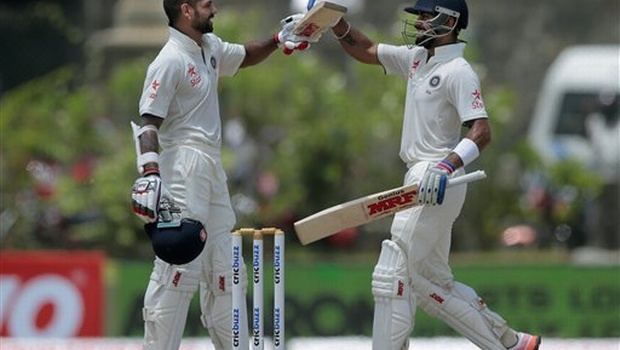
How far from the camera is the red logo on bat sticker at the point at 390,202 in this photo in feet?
A: 23.7

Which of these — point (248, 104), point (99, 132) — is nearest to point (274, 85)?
point (248, 104)

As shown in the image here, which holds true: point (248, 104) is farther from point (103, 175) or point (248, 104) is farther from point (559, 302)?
point (559, 302)

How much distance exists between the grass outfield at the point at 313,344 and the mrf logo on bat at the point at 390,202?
2.93m

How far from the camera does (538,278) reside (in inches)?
454

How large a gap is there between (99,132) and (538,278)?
4165 millimetres

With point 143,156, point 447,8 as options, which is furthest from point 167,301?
point 447,8

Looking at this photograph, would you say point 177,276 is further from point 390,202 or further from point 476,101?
point 476,101

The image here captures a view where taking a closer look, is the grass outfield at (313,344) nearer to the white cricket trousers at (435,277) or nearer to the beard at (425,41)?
the white cricket trousers at (435,277)

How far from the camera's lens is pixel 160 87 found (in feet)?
24.0

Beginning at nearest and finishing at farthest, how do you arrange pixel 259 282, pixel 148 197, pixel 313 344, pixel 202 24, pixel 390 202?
pixel 148 197
pixel 259 282
pixel 390 202
pixel 202 24
pixel 313 344

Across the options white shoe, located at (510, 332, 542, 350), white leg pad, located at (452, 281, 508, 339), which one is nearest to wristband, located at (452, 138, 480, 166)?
white leg pad, located at (452, 281, 508, 339)

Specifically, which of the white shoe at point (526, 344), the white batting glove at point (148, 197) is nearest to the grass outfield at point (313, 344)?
the white shoe at point (526, 344)

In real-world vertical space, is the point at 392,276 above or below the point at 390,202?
below

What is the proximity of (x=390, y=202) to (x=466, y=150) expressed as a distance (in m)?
0.37
